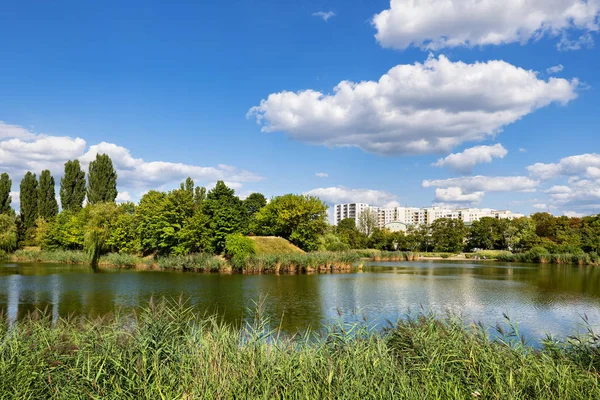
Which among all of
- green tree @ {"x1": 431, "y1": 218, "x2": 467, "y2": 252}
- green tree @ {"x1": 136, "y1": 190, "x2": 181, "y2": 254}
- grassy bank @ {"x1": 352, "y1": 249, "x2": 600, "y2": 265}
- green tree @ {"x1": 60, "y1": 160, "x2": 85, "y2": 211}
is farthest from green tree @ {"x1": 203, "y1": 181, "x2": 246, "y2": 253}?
green tree @ {"x1": 431, "y1": 218, "x2": 467, "y2": 252}

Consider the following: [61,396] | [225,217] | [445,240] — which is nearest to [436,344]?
[61,396]

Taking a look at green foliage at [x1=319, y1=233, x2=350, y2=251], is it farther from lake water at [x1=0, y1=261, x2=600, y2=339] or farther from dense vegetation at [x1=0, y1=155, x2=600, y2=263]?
lake water at [x1=0, y1=261, x2=600, y2=339]

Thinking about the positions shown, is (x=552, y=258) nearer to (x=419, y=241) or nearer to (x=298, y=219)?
(x=419, y=241)

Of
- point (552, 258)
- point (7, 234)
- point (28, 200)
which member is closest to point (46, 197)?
point (28, 200)

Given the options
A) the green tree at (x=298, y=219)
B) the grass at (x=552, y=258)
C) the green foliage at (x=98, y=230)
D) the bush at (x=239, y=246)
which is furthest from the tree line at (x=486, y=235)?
the green foliage at (x=98, y=230)

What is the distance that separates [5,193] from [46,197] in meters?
5.83

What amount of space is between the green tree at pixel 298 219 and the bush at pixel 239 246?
10460 millimetres

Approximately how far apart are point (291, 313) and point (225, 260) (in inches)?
1057

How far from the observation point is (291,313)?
18641mm

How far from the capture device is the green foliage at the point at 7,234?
179 ft

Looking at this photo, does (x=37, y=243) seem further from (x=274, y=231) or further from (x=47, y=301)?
(x=47, y=301)

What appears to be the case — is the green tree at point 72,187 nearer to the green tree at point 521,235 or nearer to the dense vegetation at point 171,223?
the dense vegetation at point 171,223

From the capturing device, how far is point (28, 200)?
226 ft

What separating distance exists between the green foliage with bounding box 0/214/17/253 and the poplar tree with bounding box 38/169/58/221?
1307cm
